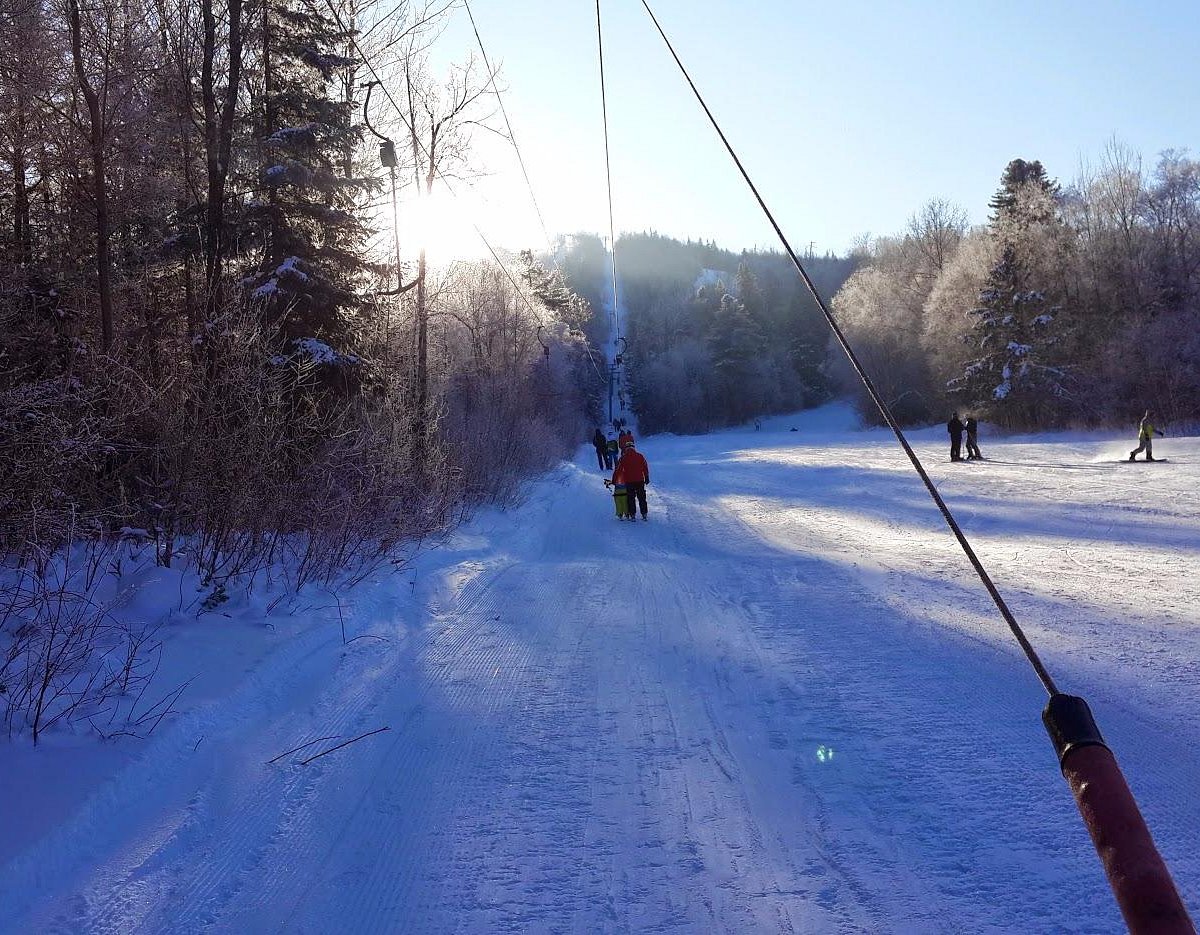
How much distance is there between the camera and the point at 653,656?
659cm

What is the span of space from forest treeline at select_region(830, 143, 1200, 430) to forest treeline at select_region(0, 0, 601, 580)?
3993 cm

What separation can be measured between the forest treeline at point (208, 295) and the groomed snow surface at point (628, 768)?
4.98 ft

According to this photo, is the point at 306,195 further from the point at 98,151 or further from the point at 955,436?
the point at 955,436

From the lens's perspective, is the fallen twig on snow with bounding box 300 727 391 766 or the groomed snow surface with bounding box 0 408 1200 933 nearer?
the groomed snow surface with bounding box 0 408 1200 933

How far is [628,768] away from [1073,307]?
56146mm

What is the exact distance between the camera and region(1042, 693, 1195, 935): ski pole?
1.32 m

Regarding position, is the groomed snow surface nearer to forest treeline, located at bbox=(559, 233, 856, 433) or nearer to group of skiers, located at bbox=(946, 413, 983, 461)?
group of skiers, located at bbox=(946, 413, 983, 461)

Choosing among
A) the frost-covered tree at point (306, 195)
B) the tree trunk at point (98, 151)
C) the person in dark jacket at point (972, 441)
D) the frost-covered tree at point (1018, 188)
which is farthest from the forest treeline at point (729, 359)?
the tree trunk at point (98, 151)

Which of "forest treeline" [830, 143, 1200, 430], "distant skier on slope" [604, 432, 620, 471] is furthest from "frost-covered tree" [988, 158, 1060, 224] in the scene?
"distant skier on slope" [604, 432, 620, 471]

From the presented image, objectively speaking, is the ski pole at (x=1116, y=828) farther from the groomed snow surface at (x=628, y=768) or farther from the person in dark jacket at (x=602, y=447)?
the person in dark jacket at (x=602, y=447)

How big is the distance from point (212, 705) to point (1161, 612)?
797 centimetres

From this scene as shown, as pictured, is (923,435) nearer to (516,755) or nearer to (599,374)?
(599,374)

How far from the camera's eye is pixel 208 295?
10.4 m

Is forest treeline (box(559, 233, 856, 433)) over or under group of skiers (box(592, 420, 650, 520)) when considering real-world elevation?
over
